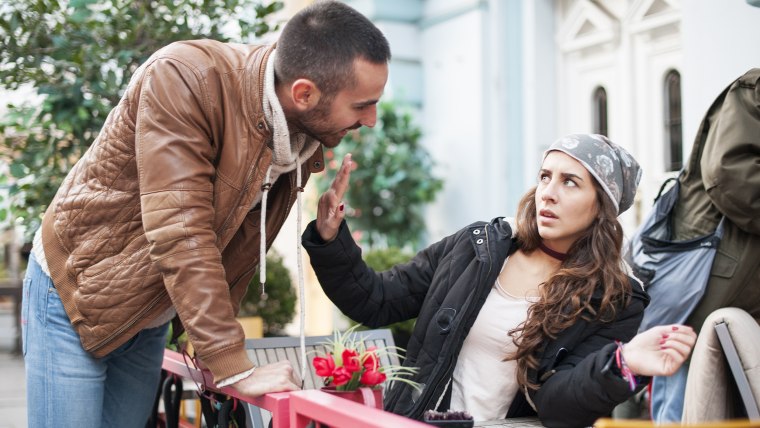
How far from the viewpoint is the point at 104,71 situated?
446 centimetres

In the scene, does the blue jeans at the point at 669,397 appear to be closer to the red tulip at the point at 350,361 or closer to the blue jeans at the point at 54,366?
the red tulip at the point at 350,361

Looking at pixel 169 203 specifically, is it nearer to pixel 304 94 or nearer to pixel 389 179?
pixel 304 94

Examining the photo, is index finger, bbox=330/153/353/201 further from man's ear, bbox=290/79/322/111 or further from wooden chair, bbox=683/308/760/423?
wooden chair, bbox=683/308/760/423

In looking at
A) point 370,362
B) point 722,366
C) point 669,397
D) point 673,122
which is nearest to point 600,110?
point 673,122

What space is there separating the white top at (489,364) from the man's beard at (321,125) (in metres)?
0.82

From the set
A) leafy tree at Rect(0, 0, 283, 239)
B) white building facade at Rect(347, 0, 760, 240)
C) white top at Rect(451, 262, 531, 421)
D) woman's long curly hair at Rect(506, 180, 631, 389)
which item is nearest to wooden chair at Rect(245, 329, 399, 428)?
white top at Rect(451, 262, 531, 421)

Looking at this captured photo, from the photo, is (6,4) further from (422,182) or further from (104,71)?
(422,182)

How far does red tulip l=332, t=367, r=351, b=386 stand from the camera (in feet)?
6.72

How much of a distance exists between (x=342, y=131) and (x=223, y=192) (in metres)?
0.34

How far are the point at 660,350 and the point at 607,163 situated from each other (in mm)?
808

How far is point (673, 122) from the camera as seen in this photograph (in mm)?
5906

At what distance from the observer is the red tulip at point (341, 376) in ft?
6.72

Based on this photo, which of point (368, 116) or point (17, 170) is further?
point (17, 170)

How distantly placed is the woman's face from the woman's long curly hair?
0.10ft
